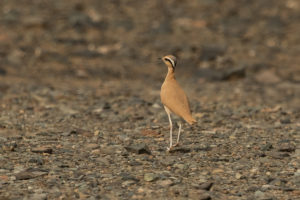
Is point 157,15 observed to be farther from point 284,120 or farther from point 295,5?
point 284,120

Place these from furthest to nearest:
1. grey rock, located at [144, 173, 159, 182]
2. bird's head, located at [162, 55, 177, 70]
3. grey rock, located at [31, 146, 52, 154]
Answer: bird's head, located at [162, 55, 177, 70], grey rock, located at [31, 146, 52, 154], grey rock, located at [144, 173, 159, 182]

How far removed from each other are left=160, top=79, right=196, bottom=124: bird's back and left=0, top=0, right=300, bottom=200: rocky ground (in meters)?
0.46

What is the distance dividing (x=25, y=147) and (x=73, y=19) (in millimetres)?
11960

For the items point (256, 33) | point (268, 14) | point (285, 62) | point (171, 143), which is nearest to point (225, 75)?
point (285, 62)

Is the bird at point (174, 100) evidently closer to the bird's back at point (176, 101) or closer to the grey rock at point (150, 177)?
the bird's back at point (176, 101)

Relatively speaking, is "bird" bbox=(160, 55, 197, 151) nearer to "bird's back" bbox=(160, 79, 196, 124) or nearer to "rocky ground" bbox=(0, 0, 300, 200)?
"bird's back" bbox=(160, 79, 196, 124)

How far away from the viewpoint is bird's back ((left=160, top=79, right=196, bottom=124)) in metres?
7.26

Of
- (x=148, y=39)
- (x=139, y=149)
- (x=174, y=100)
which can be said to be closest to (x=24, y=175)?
(x=139, y=149)

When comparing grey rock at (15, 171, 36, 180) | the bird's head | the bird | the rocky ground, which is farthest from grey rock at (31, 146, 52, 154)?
the bird's head

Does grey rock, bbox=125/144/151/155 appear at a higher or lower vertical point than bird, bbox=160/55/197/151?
lower

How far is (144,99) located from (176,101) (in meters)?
4.49

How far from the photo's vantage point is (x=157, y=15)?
67.3 feet

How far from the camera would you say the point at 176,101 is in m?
7.35

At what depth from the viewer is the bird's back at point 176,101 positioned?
7.26m
